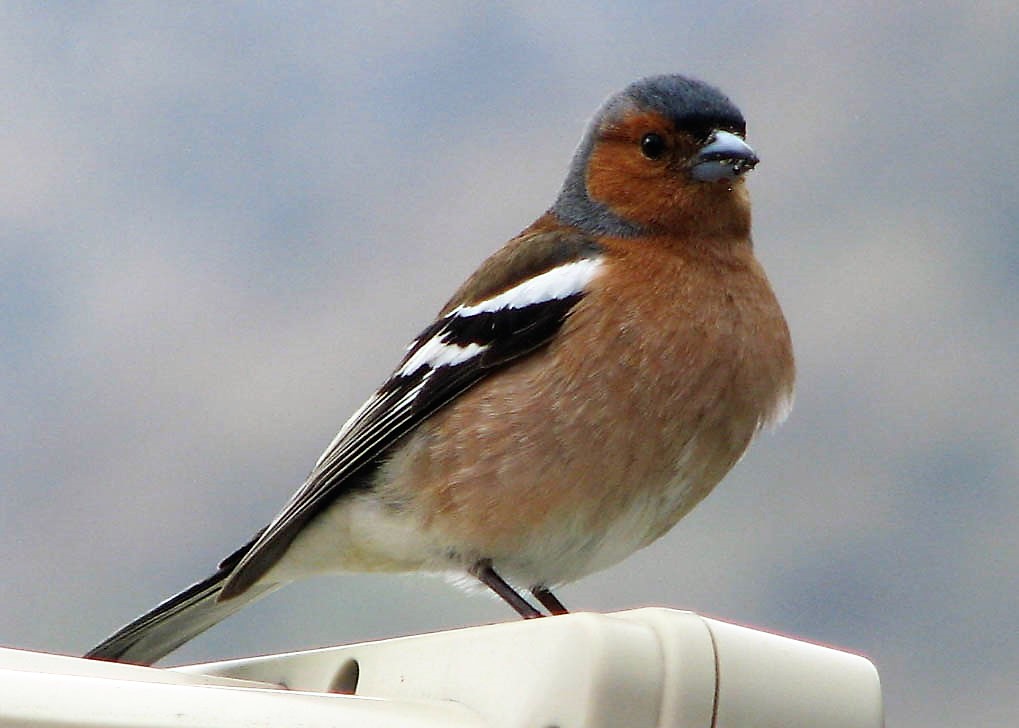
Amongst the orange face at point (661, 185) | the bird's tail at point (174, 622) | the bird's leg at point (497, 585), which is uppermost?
the orange face at point (661, 185)

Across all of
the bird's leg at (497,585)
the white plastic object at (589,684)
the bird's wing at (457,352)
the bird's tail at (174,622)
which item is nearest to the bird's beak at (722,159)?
the bird's wing at (457,352)

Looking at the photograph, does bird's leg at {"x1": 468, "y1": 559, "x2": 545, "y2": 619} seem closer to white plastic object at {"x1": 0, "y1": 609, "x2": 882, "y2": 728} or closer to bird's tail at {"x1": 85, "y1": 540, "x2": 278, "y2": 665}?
bird's tail at {"x1": 85, "y1": 540, "x2": 278, "y2": 665}

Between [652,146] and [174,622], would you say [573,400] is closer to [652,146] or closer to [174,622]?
[652,146]

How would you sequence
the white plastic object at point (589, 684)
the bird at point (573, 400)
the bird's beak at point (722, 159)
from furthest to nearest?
the bird's beak at point (722, 159) → the bird at point (573, 400) → the white plastic object at point (589, 684)

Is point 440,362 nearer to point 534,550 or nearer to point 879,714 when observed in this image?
point 534,550

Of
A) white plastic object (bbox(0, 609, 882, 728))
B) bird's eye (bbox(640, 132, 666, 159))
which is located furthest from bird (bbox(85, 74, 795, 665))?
white plastic object (bbox(0, 609, 882, 728))

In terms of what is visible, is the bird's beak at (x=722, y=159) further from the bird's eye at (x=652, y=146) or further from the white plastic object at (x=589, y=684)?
the white plastic object at (x=589, y=684)
